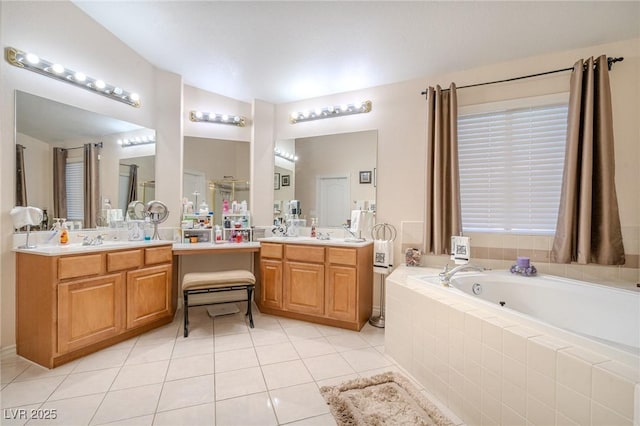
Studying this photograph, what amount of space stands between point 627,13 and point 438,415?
117 inches

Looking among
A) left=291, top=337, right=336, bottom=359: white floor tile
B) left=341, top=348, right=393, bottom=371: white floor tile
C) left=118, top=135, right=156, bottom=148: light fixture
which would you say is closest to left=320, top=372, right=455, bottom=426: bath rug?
left=341, top=348, right=393, bottom=371: white floor tile

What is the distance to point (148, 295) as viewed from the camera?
2.51 meters

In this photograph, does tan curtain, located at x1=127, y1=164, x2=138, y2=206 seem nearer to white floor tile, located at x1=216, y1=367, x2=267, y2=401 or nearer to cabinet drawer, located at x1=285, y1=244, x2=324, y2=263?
cabinet drawer, located at x1=285, y1=244, x2=324, y2=263

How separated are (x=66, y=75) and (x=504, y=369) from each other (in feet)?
11.7

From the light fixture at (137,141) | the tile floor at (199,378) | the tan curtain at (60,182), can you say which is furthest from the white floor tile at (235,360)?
the light fixture at (137,141)

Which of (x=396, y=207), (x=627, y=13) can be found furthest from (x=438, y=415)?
(x=627, y=13)

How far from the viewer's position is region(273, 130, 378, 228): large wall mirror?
3.13 meters

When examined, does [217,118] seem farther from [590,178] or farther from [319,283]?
[590,178]

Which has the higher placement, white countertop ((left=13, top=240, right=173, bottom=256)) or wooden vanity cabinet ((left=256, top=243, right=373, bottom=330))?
white countertop ((left=13, top=240, right=173, bottom=256))

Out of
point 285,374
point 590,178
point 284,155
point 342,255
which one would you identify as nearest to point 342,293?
point 342,255

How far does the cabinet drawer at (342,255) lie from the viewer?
2.65 meters

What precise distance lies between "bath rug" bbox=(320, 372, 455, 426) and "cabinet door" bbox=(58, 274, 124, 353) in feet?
5.78

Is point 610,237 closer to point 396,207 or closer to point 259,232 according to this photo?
point 396,207

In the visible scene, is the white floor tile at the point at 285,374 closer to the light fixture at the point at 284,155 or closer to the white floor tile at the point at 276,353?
the white floor tile at the point at 276,353
